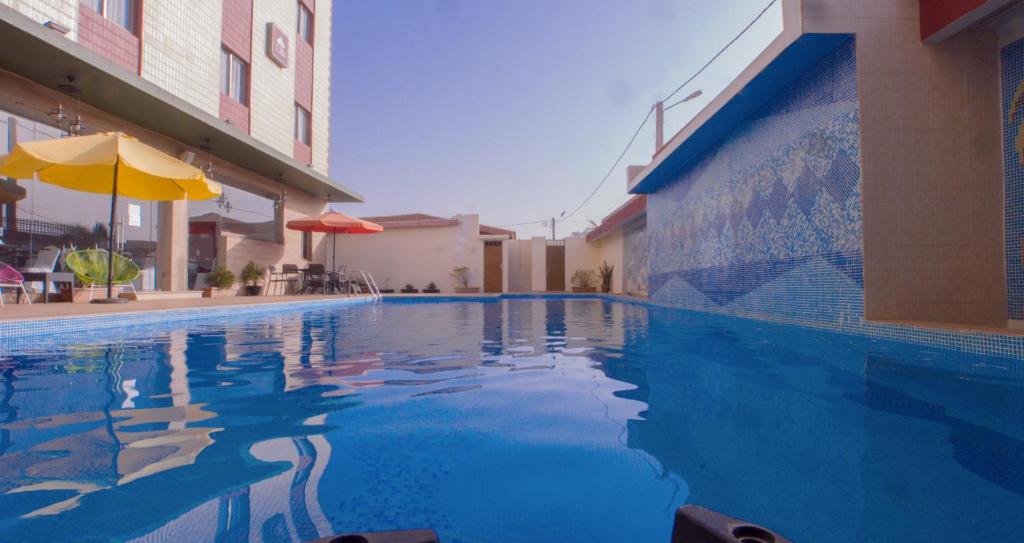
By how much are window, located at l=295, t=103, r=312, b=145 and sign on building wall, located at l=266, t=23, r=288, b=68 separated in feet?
4.25

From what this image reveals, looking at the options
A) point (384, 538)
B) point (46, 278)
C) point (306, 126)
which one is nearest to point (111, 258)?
point (46, 278)

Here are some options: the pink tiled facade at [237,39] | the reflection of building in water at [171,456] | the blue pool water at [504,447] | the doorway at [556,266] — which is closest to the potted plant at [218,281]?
the pink tiled facade at [237,39]

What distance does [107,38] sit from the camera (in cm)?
741

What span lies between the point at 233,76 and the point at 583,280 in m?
12.4

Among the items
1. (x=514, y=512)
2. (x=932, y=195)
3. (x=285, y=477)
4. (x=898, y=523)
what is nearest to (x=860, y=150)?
(x=932, y=195)

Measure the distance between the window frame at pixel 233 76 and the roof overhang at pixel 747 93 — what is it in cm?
885

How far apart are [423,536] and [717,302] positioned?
8.54 m

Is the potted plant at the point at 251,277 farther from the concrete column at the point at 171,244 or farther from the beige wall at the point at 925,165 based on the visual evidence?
the beige wall at the point at 925,165

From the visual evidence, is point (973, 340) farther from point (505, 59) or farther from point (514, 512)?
point (505, 59)

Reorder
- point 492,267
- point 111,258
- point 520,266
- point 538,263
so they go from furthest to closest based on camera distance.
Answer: point 520,266 → point 538,263 → point 492,267 → point 111,258

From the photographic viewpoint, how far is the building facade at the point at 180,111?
248 inches

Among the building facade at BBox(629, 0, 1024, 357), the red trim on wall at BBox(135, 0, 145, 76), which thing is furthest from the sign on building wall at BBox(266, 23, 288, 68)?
the building facade at BBox(629, 0, 1024, 357)

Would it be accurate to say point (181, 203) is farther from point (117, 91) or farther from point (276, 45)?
point (276, 45)

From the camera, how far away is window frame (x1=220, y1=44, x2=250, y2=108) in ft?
33.5
